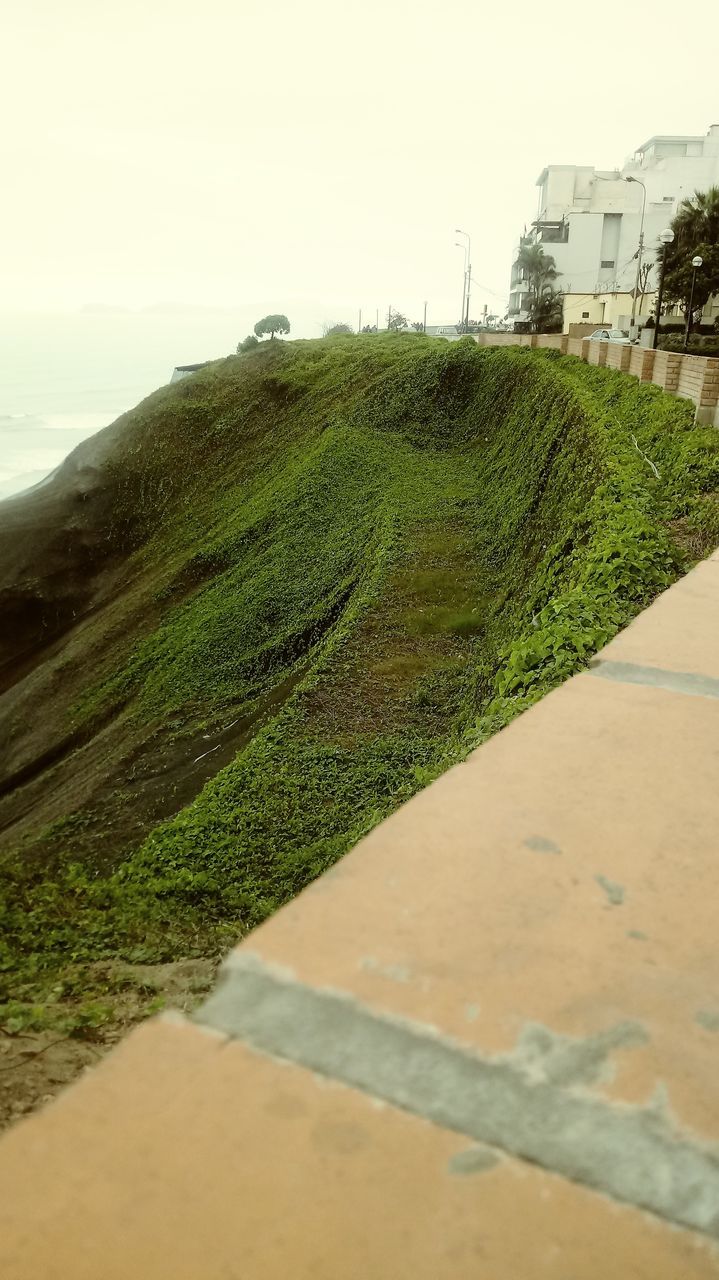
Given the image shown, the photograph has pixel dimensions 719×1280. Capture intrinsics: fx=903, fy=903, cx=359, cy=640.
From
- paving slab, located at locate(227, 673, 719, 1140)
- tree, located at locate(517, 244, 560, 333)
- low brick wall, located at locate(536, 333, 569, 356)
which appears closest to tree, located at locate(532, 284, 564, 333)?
tree, located at locate(517, 244, 560, 333)

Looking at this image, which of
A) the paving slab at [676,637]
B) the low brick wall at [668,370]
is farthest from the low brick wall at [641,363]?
the paving slab at [676,637]

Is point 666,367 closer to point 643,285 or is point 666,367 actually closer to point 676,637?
point 676,637

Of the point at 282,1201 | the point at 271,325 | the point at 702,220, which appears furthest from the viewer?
the point at 271,325

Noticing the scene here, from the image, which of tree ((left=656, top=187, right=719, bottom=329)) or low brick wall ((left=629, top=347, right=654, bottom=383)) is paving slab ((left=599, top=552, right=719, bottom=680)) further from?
tree ((left=656, top=187, right=719, bottom=329))

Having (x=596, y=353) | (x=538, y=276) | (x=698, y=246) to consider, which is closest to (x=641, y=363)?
(x=596, y=353)

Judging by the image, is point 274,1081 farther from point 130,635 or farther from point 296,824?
point 130,635

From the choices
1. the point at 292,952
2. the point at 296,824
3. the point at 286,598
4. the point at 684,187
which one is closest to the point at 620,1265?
the point at 292,952
